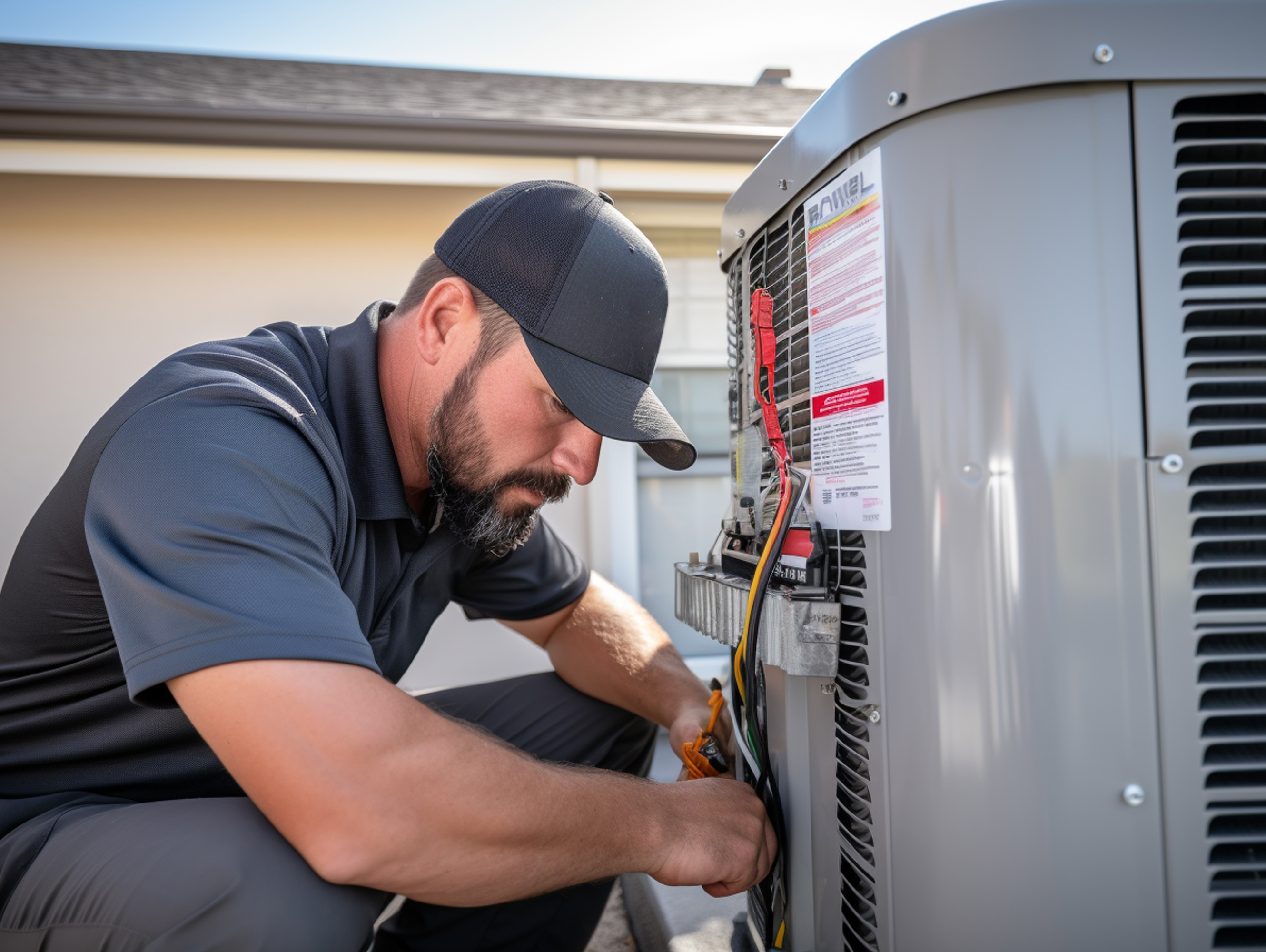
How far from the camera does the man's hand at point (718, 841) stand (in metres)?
0.99

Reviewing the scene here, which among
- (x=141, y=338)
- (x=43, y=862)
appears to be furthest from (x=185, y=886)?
(x=141, y=338)

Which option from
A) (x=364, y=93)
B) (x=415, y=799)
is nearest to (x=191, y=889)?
(x=415, y=799)

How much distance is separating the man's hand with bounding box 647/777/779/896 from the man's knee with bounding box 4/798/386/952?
0.39 metres

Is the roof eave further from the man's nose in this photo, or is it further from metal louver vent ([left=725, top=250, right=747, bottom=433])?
the man's nose

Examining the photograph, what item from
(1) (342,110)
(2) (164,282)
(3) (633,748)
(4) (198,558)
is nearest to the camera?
(4) (198,558)

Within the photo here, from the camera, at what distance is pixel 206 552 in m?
0.86

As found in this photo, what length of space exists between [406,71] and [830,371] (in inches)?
127

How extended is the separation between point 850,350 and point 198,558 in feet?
2.45

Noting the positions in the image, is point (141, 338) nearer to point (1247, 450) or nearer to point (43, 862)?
point (43, 862)

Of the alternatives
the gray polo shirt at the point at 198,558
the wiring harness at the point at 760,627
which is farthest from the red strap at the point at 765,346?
the gray polo shirt at the point at 198,558

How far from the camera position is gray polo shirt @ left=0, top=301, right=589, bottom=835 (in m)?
0.86

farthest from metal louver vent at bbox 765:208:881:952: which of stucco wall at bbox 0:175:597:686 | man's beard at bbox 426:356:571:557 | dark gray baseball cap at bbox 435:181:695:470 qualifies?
stucco wall at bbox 0:175:597:686

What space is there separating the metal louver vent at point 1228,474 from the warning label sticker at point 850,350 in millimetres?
266

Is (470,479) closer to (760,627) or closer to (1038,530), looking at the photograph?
(760,627)
